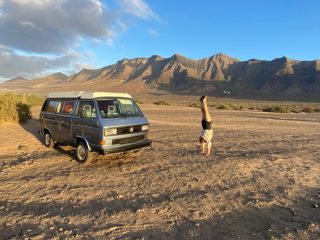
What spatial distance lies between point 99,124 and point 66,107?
2.05m

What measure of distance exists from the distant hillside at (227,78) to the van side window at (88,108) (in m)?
108

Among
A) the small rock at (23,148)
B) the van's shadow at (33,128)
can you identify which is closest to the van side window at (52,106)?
the small rock at (23,148)

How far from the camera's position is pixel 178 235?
4777 millimetres

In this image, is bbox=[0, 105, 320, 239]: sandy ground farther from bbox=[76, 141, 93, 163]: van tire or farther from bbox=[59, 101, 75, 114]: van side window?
bbox=[59, 101, 75, 114]: van side window

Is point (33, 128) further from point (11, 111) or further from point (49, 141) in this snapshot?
point (49, 141)

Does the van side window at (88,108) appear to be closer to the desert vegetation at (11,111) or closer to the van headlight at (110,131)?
the van headlight at (110,131)

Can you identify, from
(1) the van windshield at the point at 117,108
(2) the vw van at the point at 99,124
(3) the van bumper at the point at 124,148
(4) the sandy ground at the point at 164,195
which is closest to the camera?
(4) the sandy ground at the point at 164,195

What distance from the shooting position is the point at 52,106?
1077cm

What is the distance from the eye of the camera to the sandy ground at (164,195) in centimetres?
497

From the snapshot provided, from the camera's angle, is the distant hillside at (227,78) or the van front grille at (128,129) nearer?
the van front grille at (128,129)

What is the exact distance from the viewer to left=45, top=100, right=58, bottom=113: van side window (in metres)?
10.6

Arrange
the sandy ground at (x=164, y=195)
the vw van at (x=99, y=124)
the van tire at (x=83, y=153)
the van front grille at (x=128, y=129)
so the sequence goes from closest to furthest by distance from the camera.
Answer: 1. the sandy ground at (x=164, y=195)
2. the vw van at (x=99, y=124)
3. the van front grille at (x=128, y=129)
4. the van tire at (x=83, y=153)

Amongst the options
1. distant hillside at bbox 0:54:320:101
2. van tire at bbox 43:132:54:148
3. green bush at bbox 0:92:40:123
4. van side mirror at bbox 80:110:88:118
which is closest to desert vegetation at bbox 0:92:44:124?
green bush at bbox 0:92:40:123

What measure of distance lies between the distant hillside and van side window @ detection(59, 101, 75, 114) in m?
108
